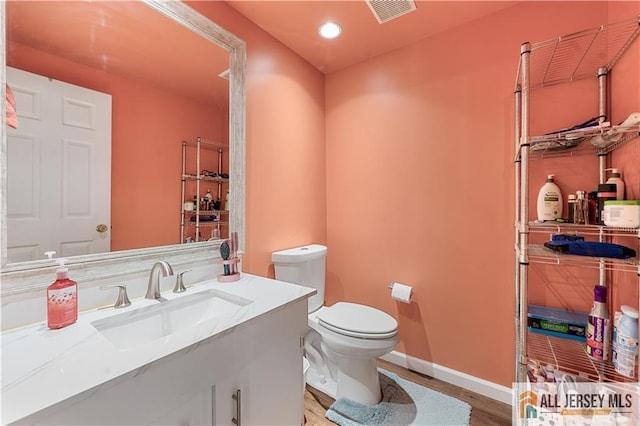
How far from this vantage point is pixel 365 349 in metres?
1.34

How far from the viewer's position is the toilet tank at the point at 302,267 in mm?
1682

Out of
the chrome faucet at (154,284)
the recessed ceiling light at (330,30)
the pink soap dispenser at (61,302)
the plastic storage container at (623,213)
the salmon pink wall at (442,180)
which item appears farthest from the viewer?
the recessed ceiling light at (330,30)

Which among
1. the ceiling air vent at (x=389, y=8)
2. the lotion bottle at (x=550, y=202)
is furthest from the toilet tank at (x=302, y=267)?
the ceiling air vent at (x=389, y=8)

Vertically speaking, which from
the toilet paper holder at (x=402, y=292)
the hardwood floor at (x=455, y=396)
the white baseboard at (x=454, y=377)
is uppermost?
the toilet paper holder at (x=402, y=292)

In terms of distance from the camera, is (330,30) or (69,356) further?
(330,30)

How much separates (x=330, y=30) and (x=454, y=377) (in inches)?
92.7

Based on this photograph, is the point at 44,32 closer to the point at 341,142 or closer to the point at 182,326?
the point at 182,326

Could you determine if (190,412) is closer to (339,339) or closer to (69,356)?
(69,356)

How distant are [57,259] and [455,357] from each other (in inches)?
81.9

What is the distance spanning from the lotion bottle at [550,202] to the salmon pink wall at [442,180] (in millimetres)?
125

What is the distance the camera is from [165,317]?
101 centimetres

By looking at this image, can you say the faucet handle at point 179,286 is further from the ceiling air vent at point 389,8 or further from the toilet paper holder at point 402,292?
the ceiling air vent at point 389,8

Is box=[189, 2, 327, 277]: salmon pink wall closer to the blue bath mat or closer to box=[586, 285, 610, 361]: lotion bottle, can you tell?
the blue bath mat

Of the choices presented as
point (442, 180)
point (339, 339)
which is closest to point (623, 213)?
point (442, 180)
